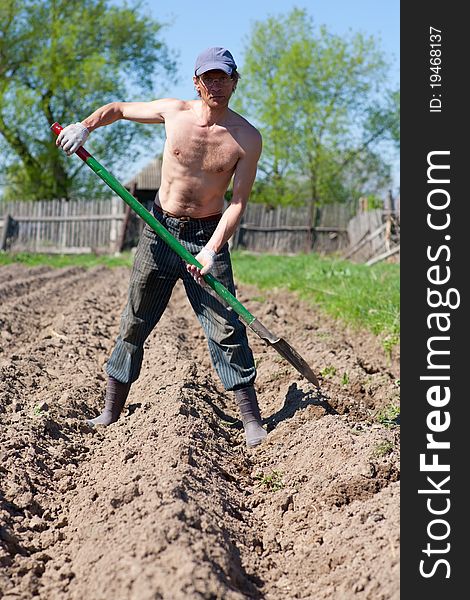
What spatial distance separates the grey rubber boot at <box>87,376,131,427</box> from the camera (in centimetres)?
500

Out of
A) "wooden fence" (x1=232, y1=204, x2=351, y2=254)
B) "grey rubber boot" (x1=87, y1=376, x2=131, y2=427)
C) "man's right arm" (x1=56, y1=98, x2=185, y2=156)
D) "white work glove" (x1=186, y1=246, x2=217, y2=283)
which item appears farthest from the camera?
"wooden fence" (x1=232, y1=204, x2=351, y2=254)

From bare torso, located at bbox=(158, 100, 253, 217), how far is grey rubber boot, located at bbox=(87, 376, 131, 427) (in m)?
1.05

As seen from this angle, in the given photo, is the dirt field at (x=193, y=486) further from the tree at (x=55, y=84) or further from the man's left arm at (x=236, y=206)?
the tree at (x=55, y=84)

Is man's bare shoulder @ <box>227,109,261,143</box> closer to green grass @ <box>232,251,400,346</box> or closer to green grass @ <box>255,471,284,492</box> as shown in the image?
green grass @ <box>255,471,284,492</box>

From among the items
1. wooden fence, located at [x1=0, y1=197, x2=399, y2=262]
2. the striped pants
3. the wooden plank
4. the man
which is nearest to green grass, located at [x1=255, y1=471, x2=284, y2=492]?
the man

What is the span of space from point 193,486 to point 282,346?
4.55 feet

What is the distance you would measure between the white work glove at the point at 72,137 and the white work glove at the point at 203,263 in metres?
0.88

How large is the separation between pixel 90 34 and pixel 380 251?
55.5 feet

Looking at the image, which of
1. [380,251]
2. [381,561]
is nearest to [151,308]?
[381,561]

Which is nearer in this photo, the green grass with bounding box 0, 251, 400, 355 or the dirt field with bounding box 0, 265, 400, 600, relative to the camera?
the dirt field with bounding box 0, 265, 400, 600

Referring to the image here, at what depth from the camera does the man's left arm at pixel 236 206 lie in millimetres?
4555

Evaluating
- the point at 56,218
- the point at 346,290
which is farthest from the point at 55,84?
the point at 346,290

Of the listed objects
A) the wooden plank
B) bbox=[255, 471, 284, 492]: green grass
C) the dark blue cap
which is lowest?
bbox=[255, 471, 284, 492]: green grass

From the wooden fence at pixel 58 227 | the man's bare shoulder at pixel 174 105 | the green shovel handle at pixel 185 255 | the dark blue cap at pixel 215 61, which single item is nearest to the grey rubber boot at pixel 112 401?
the green shovel handle at pixel 185 255
